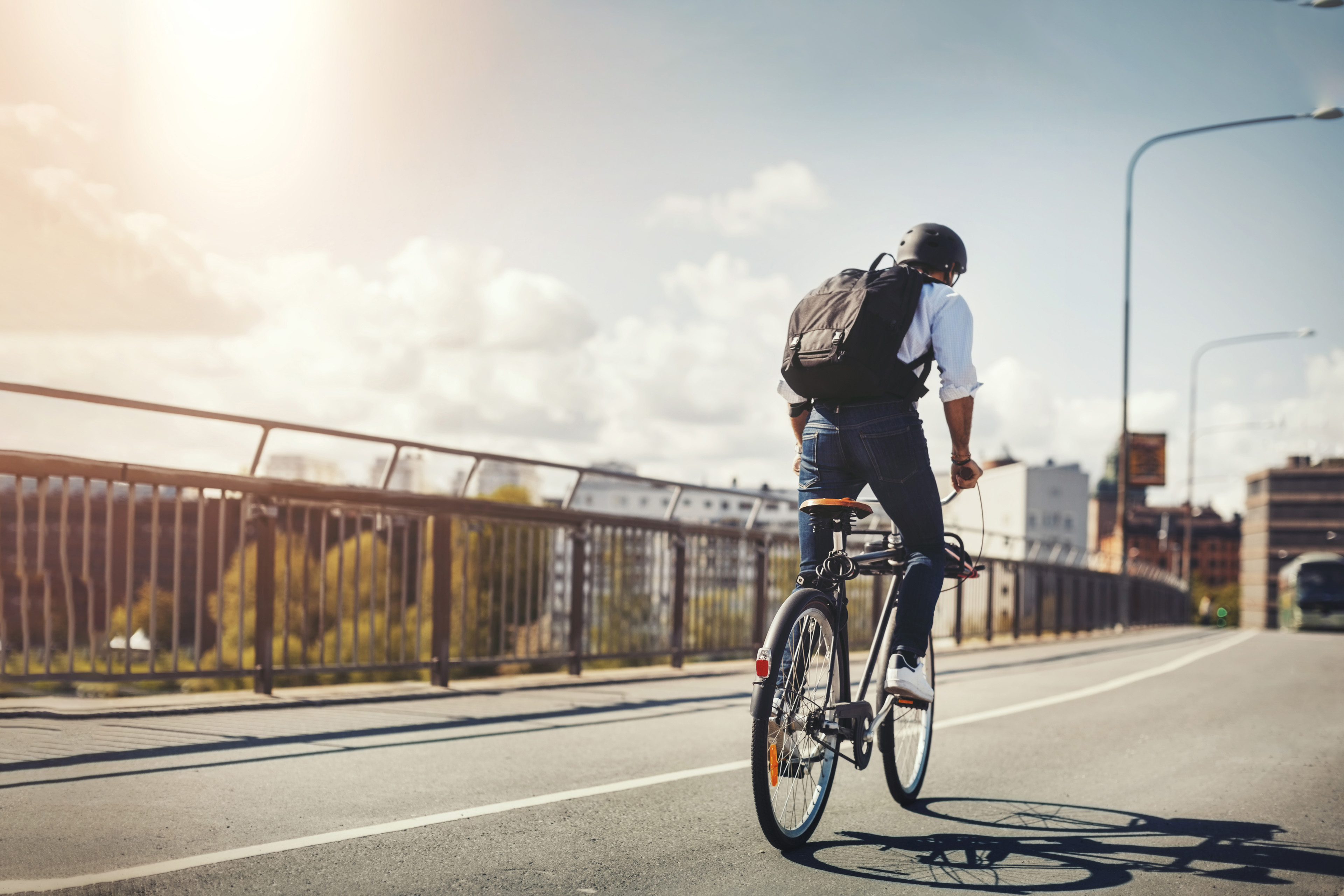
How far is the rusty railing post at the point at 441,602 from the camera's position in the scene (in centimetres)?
920

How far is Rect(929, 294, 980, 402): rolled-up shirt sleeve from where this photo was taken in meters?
4.43

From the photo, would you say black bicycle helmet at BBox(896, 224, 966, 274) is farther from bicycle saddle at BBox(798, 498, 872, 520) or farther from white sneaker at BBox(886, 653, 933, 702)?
white sneaker at BBox(886, 653, 933, 702)

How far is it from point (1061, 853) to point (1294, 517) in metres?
160

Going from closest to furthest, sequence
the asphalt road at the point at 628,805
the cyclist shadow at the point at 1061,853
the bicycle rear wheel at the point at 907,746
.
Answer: the asphalt road at the point at 628,805 < the cyclist shadow at the point at 1061,853 < the bicycle rear wheel at the point at 907,746

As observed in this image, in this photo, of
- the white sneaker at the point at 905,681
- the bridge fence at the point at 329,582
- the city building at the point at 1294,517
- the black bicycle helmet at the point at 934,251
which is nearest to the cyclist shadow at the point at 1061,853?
the white sneaker at the point at 905,681

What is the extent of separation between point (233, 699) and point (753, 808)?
4.23 meters

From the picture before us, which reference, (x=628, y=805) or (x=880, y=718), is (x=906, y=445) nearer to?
(x=880, y=718)

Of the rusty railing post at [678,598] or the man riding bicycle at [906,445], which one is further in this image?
the rusty railing post at [678,598]

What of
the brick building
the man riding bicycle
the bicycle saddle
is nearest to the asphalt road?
the man riding bicycle

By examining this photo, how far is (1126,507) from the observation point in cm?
3331

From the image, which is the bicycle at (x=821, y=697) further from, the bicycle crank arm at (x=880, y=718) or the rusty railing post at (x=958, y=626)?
the rusty railing post at (x=958, y=626)

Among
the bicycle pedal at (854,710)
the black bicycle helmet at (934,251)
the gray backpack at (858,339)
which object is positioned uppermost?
the black bicycle helmet at (934,251)

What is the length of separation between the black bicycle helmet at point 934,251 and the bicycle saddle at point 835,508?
949mm

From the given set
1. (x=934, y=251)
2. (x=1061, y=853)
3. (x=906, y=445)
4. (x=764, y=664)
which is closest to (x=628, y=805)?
(x=764, y=664)
